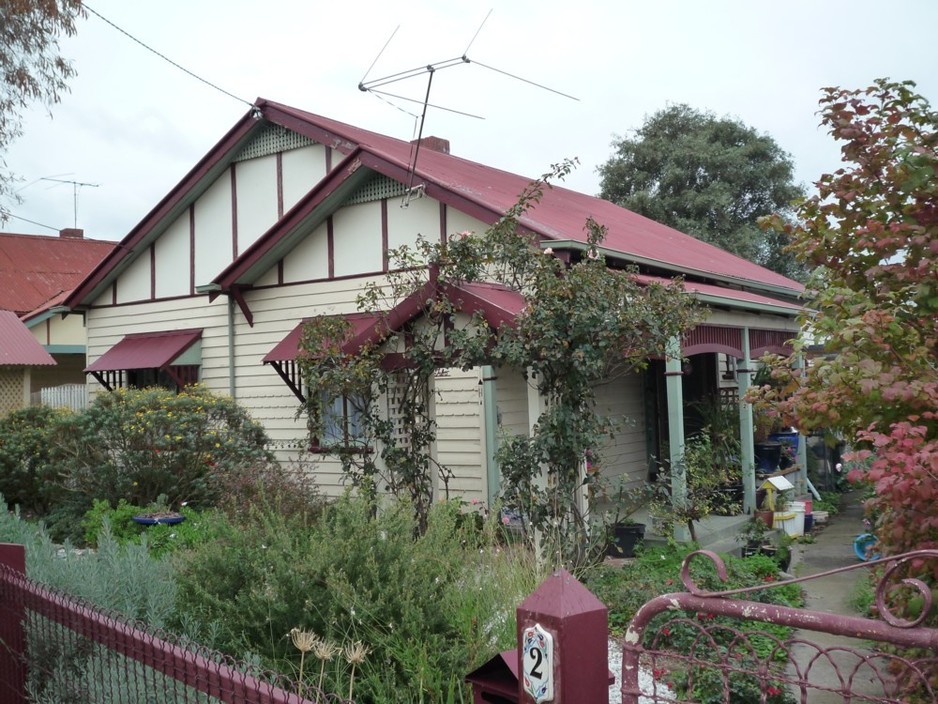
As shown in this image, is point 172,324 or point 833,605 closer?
point 833,605

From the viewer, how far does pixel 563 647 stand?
2.21m

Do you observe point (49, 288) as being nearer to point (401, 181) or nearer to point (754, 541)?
point (401, 181)

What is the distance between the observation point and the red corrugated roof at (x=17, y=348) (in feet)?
50.5

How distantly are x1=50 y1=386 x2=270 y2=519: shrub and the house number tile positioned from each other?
322 inches

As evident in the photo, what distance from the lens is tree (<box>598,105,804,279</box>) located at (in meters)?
30.8

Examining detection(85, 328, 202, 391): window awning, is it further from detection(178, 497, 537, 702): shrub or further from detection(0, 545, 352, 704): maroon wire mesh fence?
detection(0, 545, 352, 704): maroon wire mesh fence

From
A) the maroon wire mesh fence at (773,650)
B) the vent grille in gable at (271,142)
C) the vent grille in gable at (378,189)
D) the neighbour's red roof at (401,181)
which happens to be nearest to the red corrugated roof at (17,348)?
the neighbour's red roof at (401,181)

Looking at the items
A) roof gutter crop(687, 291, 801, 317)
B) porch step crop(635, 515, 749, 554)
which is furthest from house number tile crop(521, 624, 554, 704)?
roof gutter crop(687, 291, 801, 317)

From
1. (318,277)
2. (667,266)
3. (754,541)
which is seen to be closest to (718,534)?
(754,541)

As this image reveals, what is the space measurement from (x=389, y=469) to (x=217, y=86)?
22.4 ft

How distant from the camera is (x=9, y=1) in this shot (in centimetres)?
996

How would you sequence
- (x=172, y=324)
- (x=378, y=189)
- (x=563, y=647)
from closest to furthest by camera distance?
(x=563, y=647), (x=378, y=189), (x=172, y=324)

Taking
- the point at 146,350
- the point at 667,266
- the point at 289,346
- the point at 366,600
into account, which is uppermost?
the point at 667,266

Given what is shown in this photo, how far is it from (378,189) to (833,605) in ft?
23.0
